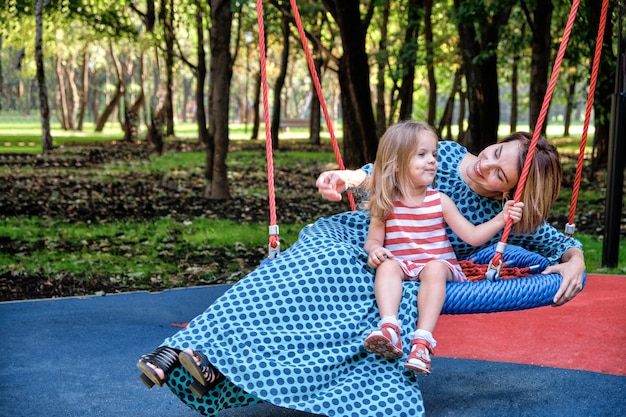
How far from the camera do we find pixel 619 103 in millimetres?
6734

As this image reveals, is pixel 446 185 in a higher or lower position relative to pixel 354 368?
higher

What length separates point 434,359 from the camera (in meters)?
4.33

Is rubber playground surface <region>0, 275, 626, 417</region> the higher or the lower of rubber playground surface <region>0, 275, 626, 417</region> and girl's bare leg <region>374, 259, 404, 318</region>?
the lower

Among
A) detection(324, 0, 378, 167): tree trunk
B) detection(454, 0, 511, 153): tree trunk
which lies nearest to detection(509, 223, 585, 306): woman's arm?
detection(324, 0, 378, 167): tree trunk

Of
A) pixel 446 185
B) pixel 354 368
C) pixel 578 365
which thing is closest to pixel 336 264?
pixel 354 368

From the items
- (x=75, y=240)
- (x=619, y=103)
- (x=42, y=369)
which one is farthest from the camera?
(x=75, y=240)

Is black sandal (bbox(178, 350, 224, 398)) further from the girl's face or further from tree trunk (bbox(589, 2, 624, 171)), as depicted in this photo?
tree trunk (bbox(589, 2, 624, 171))

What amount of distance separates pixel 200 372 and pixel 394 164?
45.2 inches

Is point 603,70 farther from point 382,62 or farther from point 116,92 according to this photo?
point 116,92

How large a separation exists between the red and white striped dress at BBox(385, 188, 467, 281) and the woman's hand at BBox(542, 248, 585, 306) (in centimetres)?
38

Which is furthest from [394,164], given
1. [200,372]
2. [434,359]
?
[434,359]

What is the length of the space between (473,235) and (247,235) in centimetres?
591

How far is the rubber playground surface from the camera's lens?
3.52 m

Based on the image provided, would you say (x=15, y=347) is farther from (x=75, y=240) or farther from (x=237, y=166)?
(x=237, y=166)
